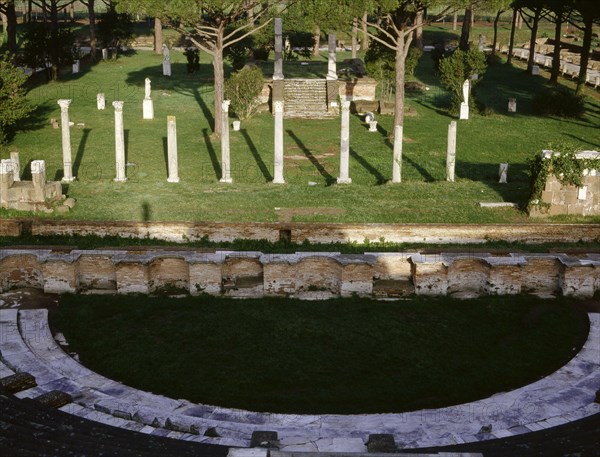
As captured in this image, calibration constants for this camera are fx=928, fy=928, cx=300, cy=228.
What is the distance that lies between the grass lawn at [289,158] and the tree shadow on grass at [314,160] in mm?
35

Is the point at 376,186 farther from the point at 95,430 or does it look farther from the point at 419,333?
the point at 95,430

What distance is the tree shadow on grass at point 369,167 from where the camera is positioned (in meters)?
26.6

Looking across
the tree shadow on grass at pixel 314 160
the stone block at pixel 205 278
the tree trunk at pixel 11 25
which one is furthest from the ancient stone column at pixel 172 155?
the tree trunk at pixel 11 25

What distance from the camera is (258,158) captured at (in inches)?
1139

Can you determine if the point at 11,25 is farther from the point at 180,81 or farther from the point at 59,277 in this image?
the point at 59,277

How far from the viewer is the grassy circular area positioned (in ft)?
44.9

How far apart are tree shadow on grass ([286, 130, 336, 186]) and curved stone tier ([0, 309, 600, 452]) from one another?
1297 cm

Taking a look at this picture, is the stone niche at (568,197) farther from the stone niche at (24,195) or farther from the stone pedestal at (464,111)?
the stone pedestal at (464,111)

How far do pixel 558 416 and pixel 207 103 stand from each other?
87.4 ft

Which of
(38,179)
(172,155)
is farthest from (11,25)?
(38,179)

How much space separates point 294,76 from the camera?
40625 mm

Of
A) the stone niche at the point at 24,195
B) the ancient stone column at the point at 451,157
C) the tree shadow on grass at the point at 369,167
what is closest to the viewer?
the stone niche at the point at 24,195

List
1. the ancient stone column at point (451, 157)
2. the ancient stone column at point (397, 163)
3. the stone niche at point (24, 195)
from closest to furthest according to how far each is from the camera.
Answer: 1. the stone niche at point (24, 195)
2. the ancient stone column at point (397, 163)
3. the ancient stone column at point (451, 157)

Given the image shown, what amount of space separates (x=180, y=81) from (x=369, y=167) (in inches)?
666
